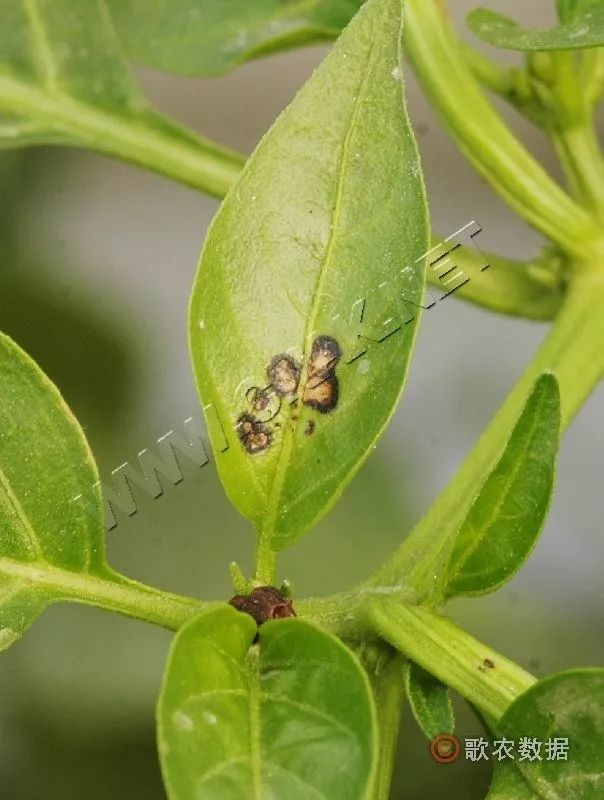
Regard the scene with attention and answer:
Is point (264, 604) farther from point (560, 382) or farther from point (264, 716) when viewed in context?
point (560, 382)

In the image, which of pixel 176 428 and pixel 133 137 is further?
pixel 176 428

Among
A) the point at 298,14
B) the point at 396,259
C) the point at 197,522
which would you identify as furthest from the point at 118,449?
the point at 396,259

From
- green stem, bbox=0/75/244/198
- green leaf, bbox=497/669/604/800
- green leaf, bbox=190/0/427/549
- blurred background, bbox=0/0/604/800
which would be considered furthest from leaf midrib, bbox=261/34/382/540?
blurred background, bbox=0/0/604/800

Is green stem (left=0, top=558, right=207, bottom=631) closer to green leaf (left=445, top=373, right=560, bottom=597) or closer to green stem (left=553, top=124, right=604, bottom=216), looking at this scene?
green leaf (left=445, top=373, right=560, bottom=597)

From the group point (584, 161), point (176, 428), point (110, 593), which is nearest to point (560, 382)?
point (584, 161)

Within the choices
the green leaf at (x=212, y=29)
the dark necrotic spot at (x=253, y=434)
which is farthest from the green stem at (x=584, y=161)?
the dark necrotic spot at (x=253, y=434)

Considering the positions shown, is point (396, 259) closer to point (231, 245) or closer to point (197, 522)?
point (231, 245)
